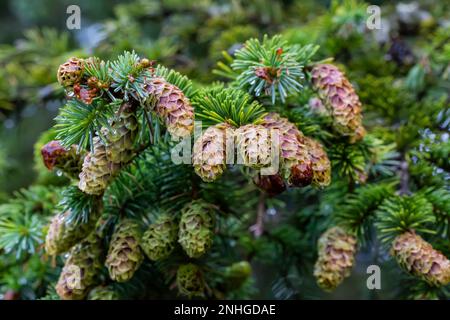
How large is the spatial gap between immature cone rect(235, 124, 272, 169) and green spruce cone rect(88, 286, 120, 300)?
41 centimetres

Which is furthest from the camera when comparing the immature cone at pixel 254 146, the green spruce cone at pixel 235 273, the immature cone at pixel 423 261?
the green spruce cone at pixel 235 273

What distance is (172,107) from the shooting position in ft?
2.70

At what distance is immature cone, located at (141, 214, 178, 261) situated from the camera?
3.09 ft

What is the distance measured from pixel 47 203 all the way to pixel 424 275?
2.65 feet

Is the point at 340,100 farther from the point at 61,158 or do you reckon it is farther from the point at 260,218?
the point at 61,158

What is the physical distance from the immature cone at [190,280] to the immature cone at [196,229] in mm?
89

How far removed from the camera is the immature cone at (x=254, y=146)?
781 mm

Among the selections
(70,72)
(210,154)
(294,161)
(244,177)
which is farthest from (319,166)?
(70,72)

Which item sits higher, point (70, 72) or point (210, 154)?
point (70, 72)

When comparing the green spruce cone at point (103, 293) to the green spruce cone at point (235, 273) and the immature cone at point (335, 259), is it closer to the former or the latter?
the green spruce cone at point (235, 273)

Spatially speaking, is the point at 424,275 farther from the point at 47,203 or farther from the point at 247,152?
the point at 47,203

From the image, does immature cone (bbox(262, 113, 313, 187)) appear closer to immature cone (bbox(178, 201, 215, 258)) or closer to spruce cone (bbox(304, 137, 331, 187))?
spruce cone (bbox(304, 137, 331, 187))

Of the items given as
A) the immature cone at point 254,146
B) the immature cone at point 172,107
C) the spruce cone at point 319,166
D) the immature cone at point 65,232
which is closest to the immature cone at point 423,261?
the spruce cone at point 319,166

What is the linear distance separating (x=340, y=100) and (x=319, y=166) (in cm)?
15
